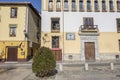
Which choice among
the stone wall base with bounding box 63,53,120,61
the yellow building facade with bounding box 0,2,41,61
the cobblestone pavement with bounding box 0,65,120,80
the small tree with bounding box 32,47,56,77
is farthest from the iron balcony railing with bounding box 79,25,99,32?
the small tree with bounding box 32,47,56,77

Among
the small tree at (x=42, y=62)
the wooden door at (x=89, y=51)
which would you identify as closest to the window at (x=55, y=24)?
the wooden door at (x=89, y=51)

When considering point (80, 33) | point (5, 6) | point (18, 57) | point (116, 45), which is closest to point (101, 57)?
point (116, 45)

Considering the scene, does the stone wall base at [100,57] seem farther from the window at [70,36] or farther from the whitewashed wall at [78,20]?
the whitewashed wall at [78,20]

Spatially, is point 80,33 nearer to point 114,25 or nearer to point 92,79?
point 114,25

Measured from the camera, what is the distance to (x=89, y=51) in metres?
29.6

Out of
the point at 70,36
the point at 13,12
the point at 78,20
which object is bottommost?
the point at 70,36

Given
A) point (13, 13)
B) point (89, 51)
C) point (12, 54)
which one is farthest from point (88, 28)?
point (12, 54)

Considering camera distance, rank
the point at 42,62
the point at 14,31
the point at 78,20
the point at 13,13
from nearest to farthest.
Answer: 1. the point at 42,62
2. the point at 14,31
3. the point at 13,13
4. the point at 78,20

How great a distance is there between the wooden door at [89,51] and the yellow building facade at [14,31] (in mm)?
9724

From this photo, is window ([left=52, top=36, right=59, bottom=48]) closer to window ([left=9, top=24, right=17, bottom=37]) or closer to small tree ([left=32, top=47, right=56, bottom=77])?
window ([left=9, top=24, right=17, bottom=37])

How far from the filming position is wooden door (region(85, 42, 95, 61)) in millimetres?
29328

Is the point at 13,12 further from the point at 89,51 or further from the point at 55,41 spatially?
the point at 89,51

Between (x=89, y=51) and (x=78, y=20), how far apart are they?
557 cm

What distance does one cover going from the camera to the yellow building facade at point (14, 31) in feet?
90.8
